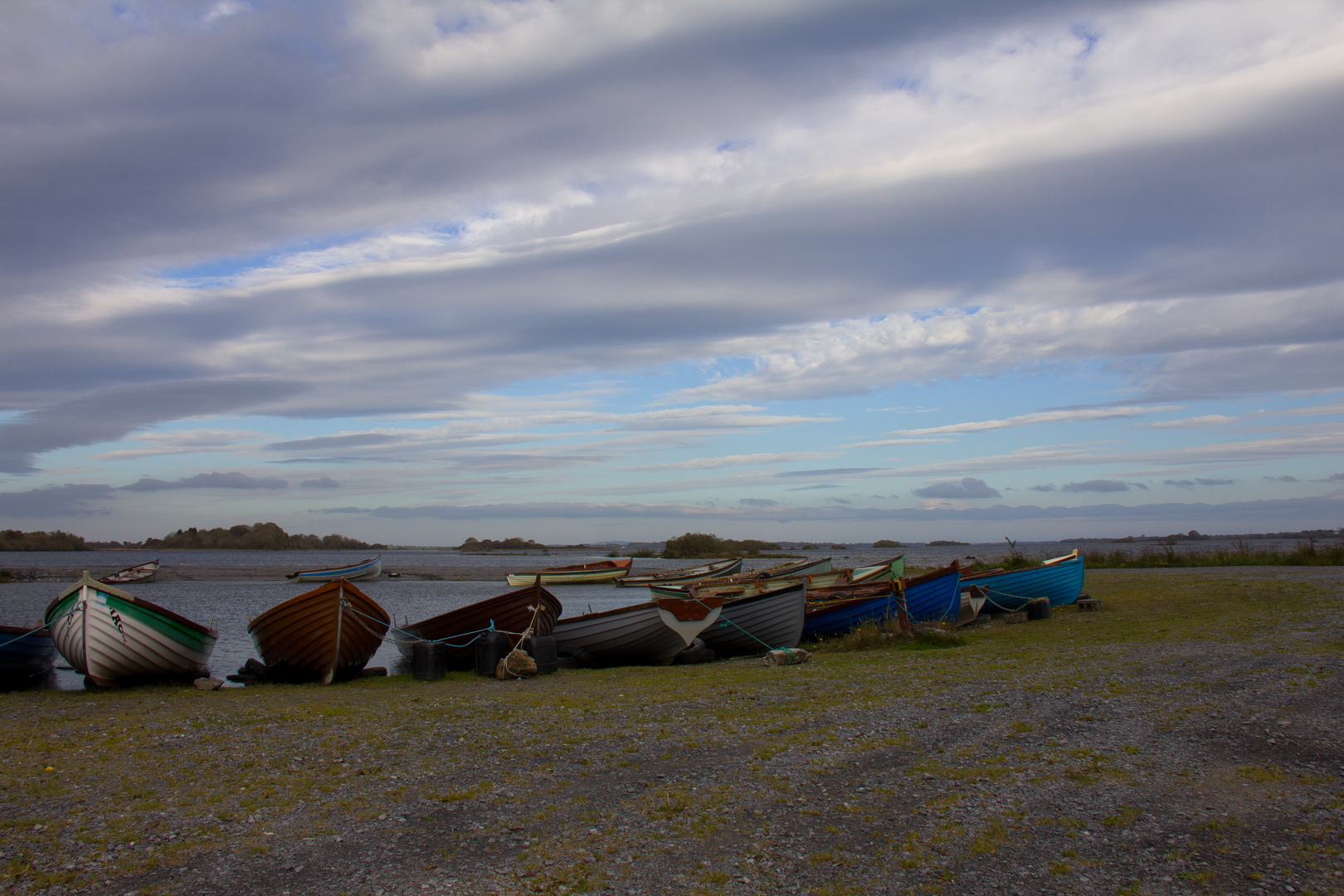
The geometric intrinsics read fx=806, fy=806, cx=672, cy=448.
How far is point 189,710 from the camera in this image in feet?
34.9

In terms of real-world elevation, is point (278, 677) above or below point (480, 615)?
below

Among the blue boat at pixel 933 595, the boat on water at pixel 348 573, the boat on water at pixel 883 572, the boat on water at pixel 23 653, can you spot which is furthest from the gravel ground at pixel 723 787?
the boat on water at pixel 348 573

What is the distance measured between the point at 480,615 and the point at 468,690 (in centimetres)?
292

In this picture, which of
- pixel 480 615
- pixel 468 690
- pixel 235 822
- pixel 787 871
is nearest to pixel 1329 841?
pixel 787 871

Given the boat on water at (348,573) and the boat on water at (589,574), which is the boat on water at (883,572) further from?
the boat on water at (348,573)

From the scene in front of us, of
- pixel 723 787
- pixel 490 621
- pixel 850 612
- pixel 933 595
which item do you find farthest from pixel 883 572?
pixel 723 787

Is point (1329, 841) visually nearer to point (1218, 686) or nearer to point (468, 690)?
point (1218, 686)

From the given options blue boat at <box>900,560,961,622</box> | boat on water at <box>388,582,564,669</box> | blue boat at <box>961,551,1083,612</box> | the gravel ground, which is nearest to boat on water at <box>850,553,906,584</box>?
blue boat at <box>961,551,1083,612</box>

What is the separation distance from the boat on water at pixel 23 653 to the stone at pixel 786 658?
41.1 feet

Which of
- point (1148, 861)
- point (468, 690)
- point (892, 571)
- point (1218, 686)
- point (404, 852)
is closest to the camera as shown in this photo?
point (1148, 861)

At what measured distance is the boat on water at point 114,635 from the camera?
1250 cm

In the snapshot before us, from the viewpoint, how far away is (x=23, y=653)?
13.9 metres

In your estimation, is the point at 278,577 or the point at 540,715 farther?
the point at 278,577

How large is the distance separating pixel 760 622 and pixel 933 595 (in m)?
4.68
